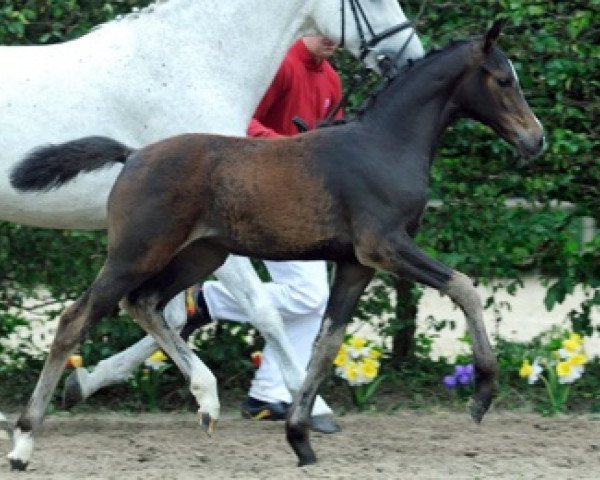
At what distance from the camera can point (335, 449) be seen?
19.6 feet

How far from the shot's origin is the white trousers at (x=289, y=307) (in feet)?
21.4

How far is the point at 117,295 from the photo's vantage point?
5.42 m

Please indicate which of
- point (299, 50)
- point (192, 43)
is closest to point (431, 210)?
point (299, 50)

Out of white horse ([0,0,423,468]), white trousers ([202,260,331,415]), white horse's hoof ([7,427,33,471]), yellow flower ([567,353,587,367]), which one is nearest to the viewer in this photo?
white horse's hoof ([7,427,33,471])

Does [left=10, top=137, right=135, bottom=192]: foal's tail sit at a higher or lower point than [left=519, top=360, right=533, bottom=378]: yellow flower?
higher

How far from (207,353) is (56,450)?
5.17ft

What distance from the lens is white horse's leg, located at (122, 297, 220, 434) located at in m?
5.66

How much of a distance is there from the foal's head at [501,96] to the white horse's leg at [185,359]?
1438mm

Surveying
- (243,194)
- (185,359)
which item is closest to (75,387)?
(185,359)

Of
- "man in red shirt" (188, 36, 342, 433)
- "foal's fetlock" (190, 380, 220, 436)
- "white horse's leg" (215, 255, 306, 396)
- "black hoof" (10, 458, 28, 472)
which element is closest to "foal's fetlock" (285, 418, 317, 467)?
"foal's fetlock" (190, 380, 220, 436)

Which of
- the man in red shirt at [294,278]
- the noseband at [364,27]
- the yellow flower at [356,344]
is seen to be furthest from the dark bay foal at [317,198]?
the yellow flower at [356,344]

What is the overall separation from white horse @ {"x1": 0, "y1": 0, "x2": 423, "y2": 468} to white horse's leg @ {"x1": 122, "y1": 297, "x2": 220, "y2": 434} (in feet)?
1.40

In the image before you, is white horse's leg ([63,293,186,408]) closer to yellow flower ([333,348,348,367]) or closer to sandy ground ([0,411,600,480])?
sandy ground ([0,411,600,480])

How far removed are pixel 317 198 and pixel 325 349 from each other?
1.92 feet
